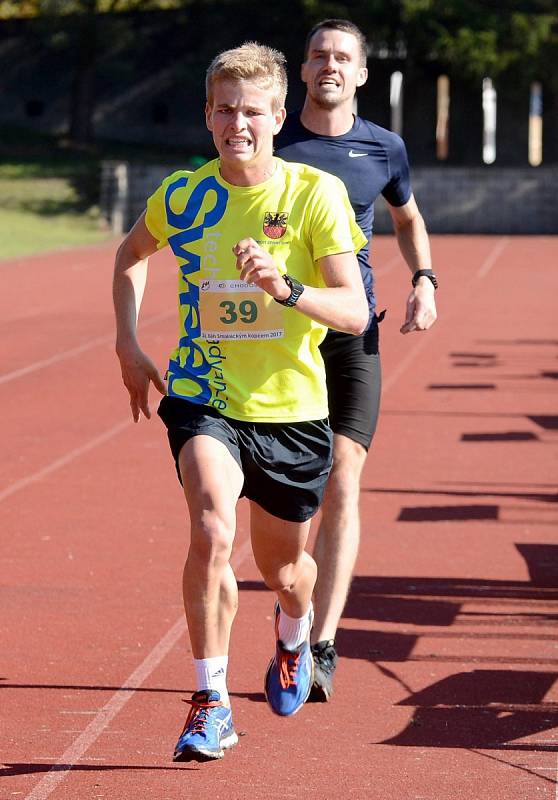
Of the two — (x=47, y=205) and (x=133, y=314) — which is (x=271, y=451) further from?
(x=47, y=205)

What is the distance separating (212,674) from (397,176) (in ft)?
7.03

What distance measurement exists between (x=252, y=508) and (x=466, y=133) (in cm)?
5162

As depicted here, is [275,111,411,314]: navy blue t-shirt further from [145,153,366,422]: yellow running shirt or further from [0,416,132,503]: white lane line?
[0,416,132,503]: white lane line

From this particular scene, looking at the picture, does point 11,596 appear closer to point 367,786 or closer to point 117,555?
point 117,555

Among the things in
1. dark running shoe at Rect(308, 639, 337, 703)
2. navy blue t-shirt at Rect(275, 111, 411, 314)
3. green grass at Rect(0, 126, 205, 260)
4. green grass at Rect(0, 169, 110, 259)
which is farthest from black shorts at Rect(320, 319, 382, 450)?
green grass at Rect(0, 169, 110, 259)

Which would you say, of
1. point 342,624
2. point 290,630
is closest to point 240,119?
point 290,630

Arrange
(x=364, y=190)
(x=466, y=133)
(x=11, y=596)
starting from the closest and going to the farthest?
(x=364, y=190) < (x=11, y=596) < (x=466, y=133)

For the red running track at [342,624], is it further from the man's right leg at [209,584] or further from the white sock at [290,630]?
the white sock at [290,630]

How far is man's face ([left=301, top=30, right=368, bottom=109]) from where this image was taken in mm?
5492

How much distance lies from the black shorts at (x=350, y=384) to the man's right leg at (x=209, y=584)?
45.7 inches

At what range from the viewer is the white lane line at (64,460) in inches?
369

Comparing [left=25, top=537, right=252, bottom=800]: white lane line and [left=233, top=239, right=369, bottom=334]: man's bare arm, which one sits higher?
[left=233, top=239, right=369, bottom=334]: man's bare arm

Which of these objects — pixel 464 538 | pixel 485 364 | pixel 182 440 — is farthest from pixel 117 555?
pixel 485 364

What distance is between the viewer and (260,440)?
4.50 meters
